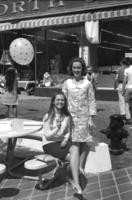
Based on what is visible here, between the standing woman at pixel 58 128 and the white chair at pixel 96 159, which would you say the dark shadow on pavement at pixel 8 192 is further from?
the white chair at pixel 96 159

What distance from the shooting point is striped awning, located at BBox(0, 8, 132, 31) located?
1406cm

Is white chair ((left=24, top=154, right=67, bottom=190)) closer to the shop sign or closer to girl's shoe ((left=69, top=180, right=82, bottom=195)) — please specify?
girl's shoe ((left=69, top=180, right=82, bottom=195))

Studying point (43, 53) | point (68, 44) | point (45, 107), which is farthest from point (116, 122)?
point (43, 53)

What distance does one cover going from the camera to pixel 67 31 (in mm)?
16656

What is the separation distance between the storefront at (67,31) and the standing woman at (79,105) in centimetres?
970

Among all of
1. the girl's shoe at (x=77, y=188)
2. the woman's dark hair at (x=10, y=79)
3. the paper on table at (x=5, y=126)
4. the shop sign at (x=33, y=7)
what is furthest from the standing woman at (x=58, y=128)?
the shop sign at (x=33, y=7)

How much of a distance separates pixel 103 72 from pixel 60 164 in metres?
11.4

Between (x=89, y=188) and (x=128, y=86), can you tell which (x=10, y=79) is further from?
(x=89, y=188)

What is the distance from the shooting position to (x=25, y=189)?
476 centimetres

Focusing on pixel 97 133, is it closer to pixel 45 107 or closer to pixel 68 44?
pixel 45 107

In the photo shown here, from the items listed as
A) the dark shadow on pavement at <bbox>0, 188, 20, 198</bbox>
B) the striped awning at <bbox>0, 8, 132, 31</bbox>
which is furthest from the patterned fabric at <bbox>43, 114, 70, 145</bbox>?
the striped awning at <bbox>0, 8, 132, 31</bbox>

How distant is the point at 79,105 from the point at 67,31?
40.5 feet

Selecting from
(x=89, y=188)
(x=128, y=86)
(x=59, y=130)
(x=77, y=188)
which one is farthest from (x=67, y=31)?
(x=77, y=188)

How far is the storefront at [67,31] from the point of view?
14805 millimetres
